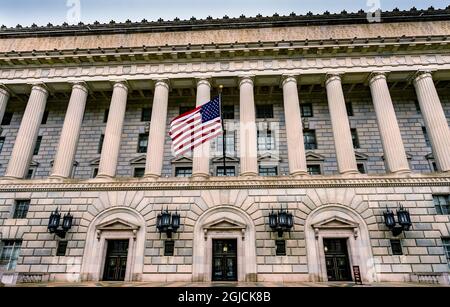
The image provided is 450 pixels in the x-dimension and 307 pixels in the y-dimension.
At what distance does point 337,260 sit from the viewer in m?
17.4

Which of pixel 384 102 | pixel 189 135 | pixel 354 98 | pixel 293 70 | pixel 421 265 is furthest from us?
pixel 354 98

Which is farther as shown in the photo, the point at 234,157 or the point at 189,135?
the point at 234,157

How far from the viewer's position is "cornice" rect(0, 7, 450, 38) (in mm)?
25688

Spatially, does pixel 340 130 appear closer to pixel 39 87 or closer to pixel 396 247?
pixel 396 247

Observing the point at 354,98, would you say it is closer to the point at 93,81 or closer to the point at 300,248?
the point at 300,248

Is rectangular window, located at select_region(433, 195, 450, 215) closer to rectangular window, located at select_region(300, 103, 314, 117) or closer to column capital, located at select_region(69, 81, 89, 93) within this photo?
rectangular window, located at select_region(300, 103, 314, 117)

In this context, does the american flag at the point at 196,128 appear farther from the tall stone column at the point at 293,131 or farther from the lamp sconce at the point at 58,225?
the lamp sconce at the point at 58,225

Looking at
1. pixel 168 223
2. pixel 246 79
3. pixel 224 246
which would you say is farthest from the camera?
pixel 246 79

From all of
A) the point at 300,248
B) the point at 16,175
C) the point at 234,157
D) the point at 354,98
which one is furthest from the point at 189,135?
the point at 354,98

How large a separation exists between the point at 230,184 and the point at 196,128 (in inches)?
171

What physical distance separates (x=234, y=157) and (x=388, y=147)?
37.1 feet

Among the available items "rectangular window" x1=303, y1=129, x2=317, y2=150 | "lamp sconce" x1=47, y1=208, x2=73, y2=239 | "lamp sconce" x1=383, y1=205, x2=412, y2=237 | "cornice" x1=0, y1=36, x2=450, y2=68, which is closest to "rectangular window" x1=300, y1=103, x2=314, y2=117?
"rectangular window" x1=303, y1=129, x2=317, y2=150

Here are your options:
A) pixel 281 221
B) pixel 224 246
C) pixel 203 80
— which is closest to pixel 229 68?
pixel 203 80
